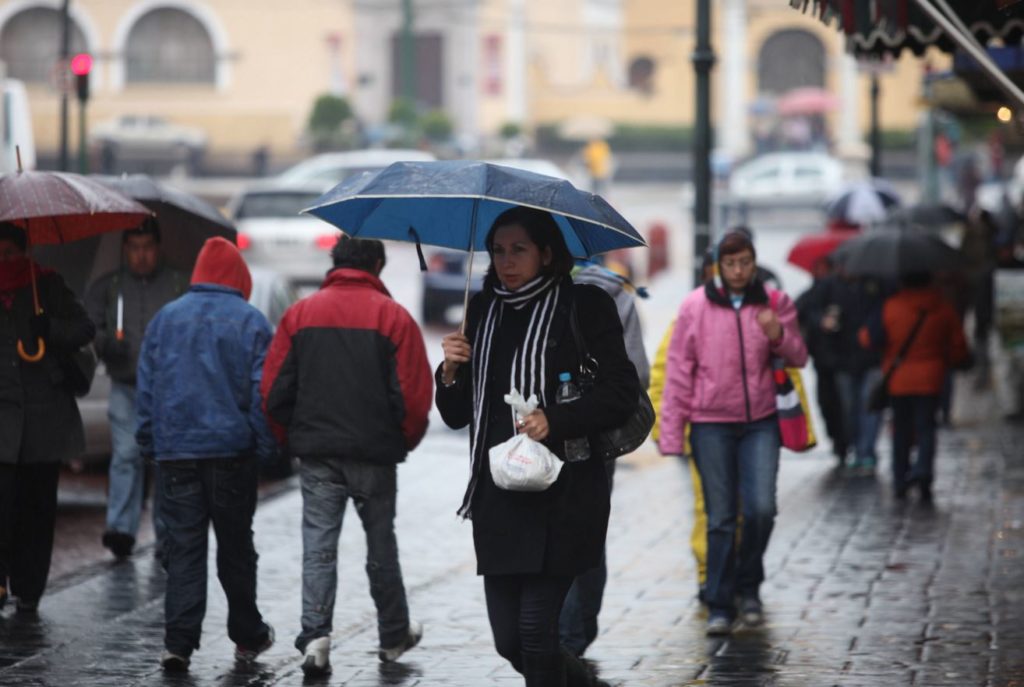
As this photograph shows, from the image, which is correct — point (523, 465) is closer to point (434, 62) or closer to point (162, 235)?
point (162, 235)

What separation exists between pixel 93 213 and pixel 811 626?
3.59 m

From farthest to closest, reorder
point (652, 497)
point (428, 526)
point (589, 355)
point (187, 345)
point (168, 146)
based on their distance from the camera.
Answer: point (168, 146), point (652, 497), point (428, 526), point (187, 345), point (589, 355)

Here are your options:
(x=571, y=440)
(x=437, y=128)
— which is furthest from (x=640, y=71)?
(x=571, y=440)

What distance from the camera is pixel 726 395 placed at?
8.36 metres

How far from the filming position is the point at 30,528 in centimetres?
856

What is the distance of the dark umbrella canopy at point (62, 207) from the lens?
8.11 m

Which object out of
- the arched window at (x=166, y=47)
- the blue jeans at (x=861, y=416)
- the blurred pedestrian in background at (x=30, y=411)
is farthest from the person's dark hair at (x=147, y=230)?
the arched window at (x=166, y=47)

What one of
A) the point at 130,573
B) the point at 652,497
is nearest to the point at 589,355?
the point at 130,573

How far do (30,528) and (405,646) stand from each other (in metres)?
1.85

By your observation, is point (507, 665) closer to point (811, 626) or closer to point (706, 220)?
point (811, 626)

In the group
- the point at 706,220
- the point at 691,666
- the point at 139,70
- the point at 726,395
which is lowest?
the point at 691,666

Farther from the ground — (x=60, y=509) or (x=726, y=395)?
(x=726, y=395)

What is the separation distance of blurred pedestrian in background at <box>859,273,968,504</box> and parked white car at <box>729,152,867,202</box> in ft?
103

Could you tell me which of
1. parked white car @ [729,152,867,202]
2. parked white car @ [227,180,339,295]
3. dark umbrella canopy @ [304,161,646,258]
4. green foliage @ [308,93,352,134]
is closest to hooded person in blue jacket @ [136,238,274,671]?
dark umbrella canopy @ [304,161,646,258]
